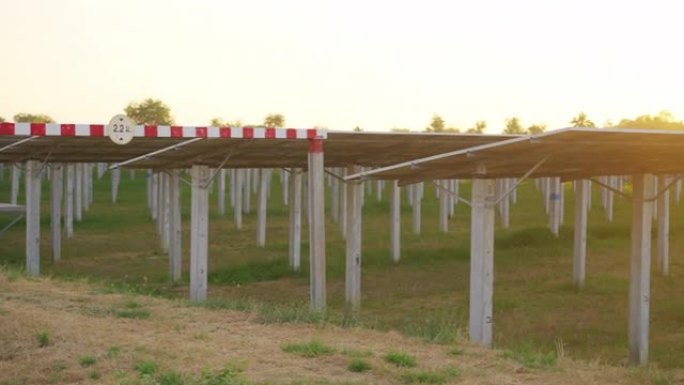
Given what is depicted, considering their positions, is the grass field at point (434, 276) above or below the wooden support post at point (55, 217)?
below

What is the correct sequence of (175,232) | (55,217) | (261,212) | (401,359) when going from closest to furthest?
(401,359) → (175,232) → (55,217) → (261,212)

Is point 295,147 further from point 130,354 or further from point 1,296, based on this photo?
point 130,354

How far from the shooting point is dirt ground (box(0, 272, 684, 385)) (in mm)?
10469

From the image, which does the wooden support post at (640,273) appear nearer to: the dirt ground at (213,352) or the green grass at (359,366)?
the dirt ground at (213,352)

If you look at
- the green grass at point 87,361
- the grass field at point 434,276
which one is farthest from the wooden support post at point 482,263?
the green grass at point 87,361

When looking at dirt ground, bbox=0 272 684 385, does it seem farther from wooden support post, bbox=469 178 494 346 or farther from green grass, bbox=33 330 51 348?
wooden support post, bbox=469 178 494 346

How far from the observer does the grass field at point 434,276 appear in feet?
60.7

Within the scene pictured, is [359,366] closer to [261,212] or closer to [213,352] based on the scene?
[213,352]

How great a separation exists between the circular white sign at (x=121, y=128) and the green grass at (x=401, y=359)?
7.19m

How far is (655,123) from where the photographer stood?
87750 mm

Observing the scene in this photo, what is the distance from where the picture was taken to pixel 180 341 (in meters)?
12.3

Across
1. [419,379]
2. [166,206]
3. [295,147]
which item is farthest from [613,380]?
[166,206]

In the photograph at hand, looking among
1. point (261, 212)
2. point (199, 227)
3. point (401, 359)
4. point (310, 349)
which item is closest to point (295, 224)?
point (261, 212)

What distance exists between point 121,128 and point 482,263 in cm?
668
